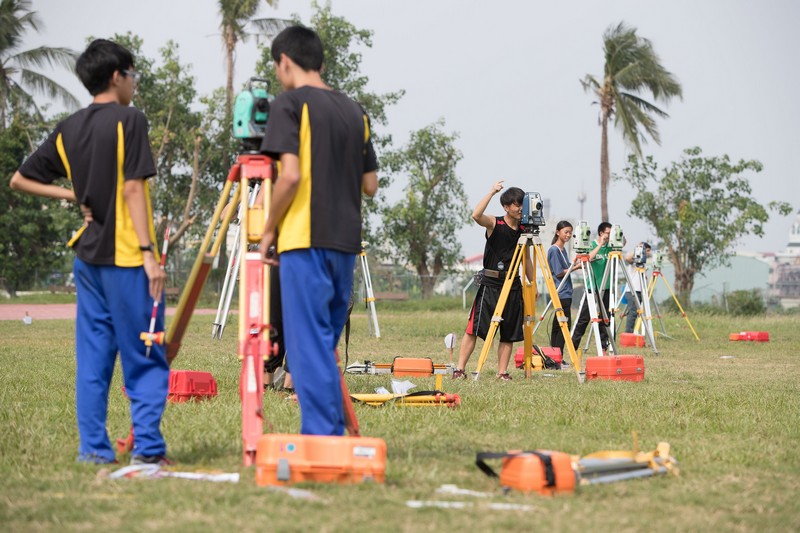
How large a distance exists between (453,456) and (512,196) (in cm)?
546

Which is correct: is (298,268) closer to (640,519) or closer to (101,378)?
(101,378)

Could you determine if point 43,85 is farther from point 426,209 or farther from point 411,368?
point 411,368

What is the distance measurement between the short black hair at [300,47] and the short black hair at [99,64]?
0.83 metres

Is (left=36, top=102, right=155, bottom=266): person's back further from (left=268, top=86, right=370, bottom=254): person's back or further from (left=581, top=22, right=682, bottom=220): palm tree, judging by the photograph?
(left=581, top=22, right=682, bottom=220): palm tree

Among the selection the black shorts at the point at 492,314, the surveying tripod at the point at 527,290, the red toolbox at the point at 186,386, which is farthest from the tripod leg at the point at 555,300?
the red toolbox at the point at 186,386

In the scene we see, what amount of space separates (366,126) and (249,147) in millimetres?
573

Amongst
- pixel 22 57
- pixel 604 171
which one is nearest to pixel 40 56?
pixel 22 57

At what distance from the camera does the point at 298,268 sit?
486 centimetres

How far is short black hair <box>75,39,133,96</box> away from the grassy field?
1877mm

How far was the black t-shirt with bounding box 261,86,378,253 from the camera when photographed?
15.7 feet

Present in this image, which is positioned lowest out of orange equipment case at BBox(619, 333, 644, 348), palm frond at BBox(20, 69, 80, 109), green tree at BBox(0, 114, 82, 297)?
orange equipment case at BBox(619, 333, 644, 348)

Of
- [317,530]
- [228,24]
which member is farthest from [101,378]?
[228,24]

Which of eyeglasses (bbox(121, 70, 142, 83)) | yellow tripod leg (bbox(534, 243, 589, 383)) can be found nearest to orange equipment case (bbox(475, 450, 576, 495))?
eyeglasses (bbox(121, 70, 142, 83))

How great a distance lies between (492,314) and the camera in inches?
425
